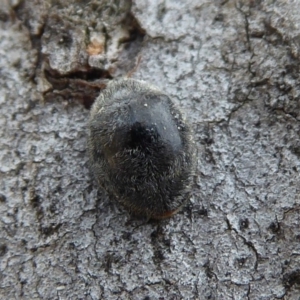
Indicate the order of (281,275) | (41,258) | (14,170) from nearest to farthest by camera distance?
(281,275) < (41,258) < (14,170)

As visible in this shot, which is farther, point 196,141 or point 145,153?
point 196,141

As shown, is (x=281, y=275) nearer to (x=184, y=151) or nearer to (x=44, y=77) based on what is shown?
(x=184, y=151)

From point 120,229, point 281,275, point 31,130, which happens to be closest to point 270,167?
point 281,275
